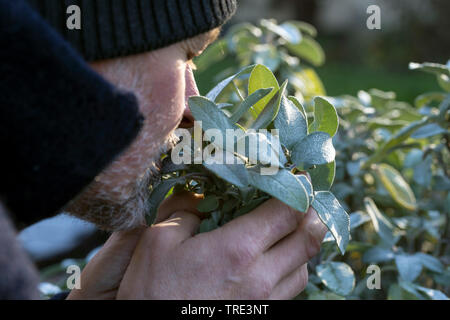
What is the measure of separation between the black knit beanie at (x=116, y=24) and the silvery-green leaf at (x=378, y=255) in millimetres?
749

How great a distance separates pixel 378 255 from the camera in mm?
1199

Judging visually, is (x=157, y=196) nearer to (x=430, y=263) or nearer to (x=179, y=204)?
(x=179, y=204)

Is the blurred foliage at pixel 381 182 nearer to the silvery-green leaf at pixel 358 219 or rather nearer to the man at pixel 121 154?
the silvery-green leaf at pixel 358 219

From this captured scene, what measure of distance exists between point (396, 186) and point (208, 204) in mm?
772

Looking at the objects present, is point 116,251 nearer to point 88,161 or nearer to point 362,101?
point 88,161

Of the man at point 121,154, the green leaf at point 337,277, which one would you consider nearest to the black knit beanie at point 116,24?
the man at point 121,154

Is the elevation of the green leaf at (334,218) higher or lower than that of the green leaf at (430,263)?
higher

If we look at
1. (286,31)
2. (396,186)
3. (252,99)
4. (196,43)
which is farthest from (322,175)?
(286,31)

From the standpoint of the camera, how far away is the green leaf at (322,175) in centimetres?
86

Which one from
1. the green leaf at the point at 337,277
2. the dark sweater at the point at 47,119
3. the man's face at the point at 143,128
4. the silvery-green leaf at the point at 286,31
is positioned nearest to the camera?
the dark sweater at the point at 47,119

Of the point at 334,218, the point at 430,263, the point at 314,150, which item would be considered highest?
the point at 314,150

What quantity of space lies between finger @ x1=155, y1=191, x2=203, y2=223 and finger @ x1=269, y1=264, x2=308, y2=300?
181mm

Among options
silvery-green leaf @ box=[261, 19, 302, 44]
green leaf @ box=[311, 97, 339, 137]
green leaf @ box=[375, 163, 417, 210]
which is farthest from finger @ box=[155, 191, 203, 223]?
silvery-green leaf @ box=[261, 19, 302, 44]

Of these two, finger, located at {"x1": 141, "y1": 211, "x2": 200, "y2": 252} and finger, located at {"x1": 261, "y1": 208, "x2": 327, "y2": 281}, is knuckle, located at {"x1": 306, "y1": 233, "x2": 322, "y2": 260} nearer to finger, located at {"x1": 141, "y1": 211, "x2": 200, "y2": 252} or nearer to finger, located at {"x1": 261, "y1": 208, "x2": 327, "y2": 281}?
finger, located at {"x1": 261, "y1": 208, "x2": 327, "y2": 281}
